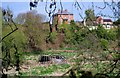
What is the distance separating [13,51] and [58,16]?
119 mm

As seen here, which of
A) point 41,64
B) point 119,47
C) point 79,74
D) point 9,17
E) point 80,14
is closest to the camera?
point 79,74

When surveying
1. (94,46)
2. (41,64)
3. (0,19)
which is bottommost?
(41,64)

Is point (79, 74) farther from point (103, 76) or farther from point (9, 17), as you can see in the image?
point (9, 17)

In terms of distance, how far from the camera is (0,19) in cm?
51

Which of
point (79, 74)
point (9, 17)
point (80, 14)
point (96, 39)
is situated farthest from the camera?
point (96, 39)

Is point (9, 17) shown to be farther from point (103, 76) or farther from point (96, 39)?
point (96, 39)

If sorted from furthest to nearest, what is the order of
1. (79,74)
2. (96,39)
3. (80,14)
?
(96,39)
(80,14)
(79,74)

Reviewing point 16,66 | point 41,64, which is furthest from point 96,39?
point 41,64

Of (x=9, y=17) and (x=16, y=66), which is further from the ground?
(x=9, y=17)

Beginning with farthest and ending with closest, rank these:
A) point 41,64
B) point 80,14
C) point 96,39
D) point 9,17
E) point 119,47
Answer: point 41,64
point 96,39
point 80,14
point 119,47
point 9,17

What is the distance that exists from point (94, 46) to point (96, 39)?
0.06 meters

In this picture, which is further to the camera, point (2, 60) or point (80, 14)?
point (80, 14)

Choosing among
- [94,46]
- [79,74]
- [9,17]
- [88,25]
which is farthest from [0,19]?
[94,46]

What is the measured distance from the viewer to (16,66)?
21.8 inches
